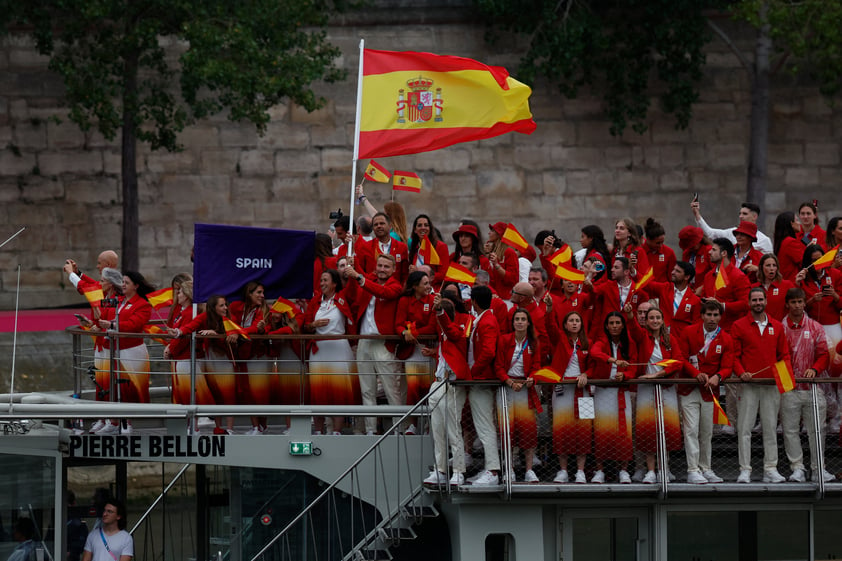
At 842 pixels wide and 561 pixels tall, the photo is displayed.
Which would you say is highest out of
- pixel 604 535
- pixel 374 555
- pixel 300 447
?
pixel 300 447

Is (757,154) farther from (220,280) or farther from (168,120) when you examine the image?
(220,280)

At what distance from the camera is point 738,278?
15969 mm

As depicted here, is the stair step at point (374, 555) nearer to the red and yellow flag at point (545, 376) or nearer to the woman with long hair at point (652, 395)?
the red and yellow flag at point (545, 376)

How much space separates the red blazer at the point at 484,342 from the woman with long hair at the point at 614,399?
3.04 ft

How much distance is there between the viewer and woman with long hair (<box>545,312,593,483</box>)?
14.9 m

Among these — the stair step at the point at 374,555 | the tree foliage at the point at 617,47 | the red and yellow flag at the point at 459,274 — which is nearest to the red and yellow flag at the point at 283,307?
the red and yellow flag at the point at 459,274

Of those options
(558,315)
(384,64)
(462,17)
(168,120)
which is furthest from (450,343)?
(462,17)

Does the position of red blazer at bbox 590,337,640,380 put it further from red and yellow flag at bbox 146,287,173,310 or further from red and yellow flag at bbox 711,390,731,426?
red and yellow flag at bbox 146,287,173,310

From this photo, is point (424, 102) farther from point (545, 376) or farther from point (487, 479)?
point (487, 479)

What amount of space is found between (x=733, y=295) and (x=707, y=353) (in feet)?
3.58

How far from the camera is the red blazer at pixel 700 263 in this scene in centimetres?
1680

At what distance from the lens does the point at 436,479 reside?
589 inches

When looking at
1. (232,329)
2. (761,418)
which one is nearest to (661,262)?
(761,418)

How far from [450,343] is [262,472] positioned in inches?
91.9
